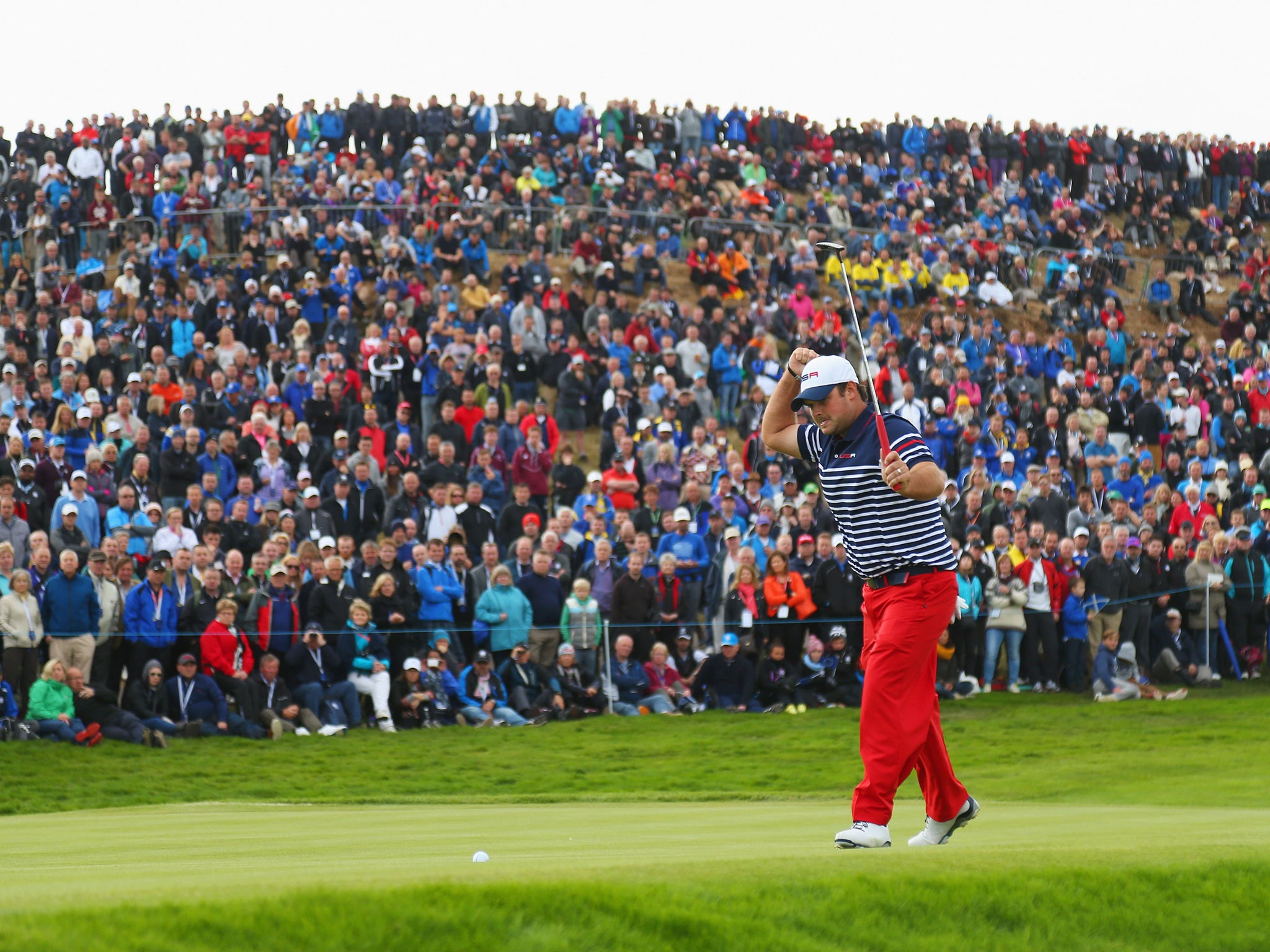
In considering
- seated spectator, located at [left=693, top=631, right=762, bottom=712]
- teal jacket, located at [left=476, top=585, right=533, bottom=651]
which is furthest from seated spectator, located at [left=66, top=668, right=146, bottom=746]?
seated spectator, located at [left=693, top=631, right=762, bottom=712]

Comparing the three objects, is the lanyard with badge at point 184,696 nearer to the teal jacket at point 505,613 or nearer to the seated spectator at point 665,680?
the teal jacket at point 505,613

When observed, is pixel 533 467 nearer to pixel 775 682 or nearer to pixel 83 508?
pixel 775 682

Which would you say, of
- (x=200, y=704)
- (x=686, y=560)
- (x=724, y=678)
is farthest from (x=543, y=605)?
(x=200, y=704)

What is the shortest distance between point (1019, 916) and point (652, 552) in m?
14.8

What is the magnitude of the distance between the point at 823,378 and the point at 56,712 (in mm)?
11550

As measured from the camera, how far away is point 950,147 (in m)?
37.4

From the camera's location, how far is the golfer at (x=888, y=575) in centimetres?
677

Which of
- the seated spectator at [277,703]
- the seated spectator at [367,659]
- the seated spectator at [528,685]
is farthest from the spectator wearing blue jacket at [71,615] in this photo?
the seated spectator at [528,685]

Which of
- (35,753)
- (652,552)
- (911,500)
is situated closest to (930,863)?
(911,500)

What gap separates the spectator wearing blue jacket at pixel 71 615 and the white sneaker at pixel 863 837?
458 inches

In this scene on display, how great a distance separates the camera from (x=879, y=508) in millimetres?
6926

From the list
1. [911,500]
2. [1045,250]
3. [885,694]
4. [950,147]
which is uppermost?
[950,147]

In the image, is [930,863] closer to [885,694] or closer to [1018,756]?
[885,694]

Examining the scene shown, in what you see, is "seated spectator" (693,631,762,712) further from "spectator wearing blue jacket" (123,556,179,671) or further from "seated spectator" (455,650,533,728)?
"spectator wearing blue jacket" (123,556,179,671)
